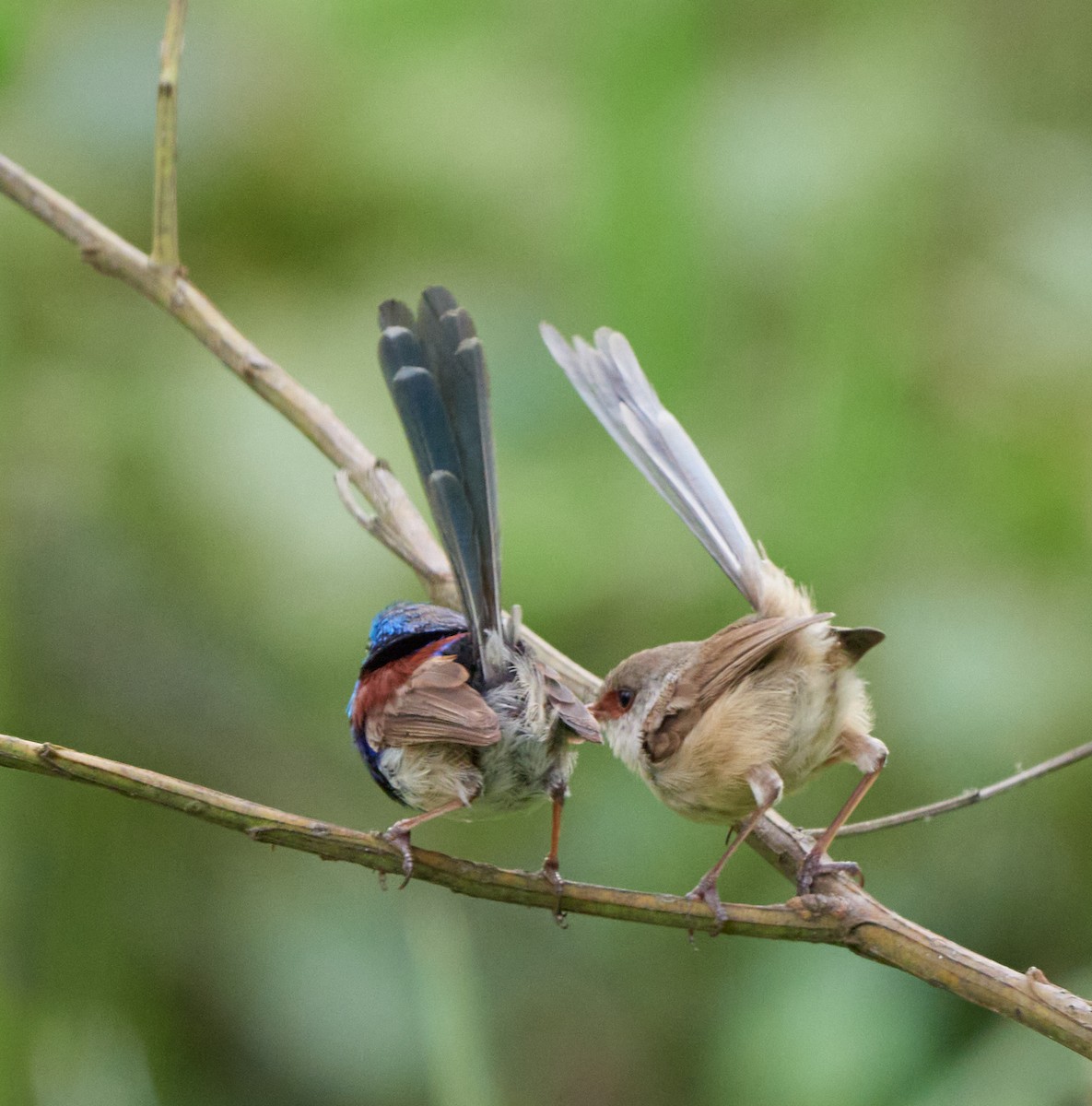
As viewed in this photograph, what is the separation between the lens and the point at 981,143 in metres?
3.44

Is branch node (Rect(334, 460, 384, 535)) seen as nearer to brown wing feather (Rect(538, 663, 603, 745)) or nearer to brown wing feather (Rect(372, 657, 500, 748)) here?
brown wing feather (Rect(372, 657, 500, 748))

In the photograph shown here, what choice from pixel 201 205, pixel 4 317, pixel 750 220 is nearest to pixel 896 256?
pixel 750 220

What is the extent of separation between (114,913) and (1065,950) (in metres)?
1.83

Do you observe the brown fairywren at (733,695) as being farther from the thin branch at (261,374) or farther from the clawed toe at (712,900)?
the thin branch at (261,374)

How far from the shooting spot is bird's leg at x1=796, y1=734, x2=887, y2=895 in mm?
1876

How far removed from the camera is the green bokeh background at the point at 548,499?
2.56 m

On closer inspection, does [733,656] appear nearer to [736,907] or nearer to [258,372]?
[736,907]

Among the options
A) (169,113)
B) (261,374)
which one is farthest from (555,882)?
(169,113)

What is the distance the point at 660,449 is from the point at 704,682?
0.43m

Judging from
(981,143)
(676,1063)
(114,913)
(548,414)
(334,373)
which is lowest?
(676,1063)

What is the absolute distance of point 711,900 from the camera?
174cm

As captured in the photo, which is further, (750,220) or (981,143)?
(981,143)

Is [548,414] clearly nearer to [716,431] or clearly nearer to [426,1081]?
[716,431]

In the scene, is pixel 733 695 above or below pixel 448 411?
below
